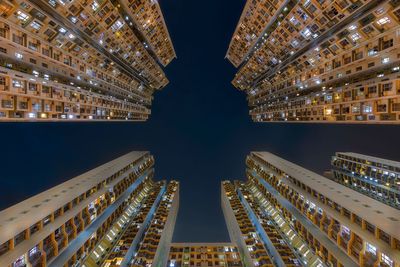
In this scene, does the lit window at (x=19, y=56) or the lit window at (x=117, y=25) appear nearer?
the lit window at (x=19, y=56)

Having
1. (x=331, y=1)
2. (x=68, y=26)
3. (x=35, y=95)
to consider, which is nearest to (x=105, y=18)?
(x=68, y=26)

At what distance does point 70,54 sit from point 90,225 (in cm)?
4131

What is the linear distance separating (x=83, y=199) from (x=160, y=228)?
32.2m

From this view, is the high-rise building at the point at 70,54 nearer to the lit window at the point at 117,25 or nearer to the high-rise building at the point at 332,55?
the lit window at the point at 117,25

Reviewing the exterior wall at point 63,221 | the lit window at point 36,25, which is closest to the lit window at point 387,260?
the exterior wall at point 63,221

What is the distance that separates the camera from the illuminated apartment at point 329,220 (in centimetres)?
3527

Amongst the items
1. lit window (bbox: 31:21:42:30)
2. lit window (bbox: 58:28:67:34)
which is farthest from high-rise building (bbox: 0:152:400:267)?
lit window (bbox: 58:28:67:34)

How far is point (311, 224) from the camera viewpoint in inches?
2190

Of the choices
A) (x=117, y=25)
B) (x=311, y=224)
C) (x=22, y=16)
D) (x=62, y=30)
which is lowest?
(x=311, y=224)

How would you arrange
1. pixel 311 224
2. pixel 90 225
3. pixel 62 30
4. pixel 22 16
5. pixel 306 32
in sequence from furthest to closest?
pixel 90 225, pixel 311 224, pixel 306 32, pixel 62 30, pixel 22 16

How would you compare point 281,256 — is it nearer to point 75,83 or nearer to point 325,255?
point 325,255

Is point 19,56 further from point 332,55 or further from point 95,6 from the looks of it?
point 332,55

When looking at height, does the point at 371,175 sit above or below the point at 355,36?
below

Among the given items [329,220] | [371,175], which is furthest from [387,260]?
[371,175]
